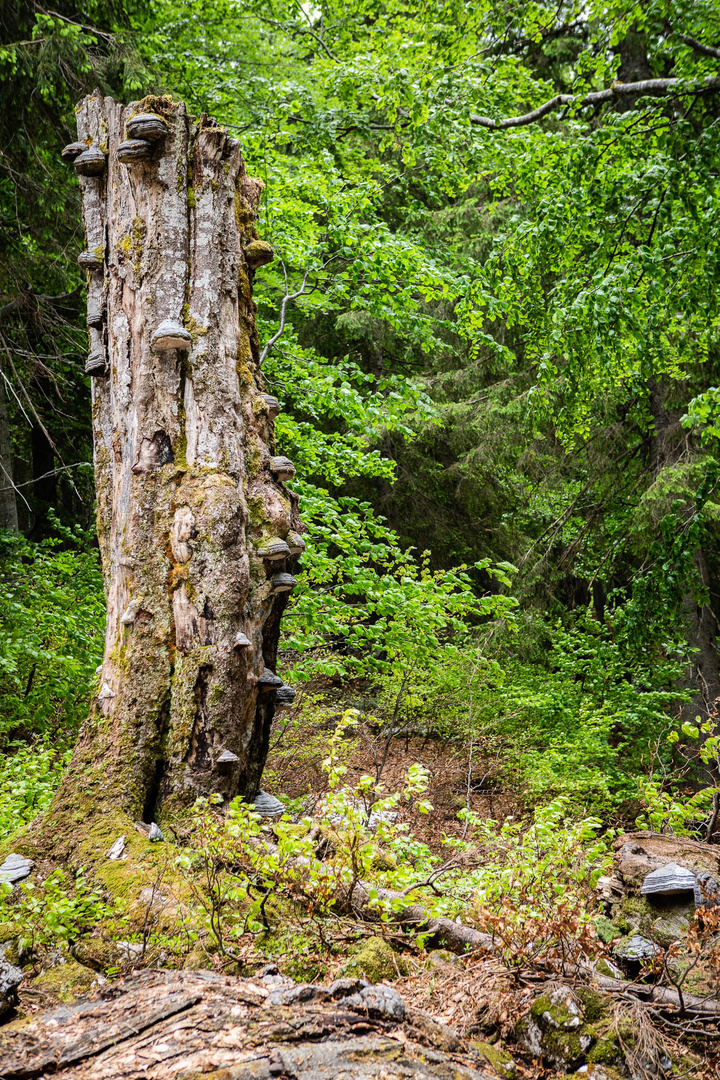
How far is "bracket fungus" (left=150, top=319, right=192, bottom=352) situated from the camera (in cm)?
434

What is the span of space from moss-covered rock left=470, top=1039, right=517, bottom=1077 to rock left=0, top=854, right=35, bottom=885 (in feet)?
7.66

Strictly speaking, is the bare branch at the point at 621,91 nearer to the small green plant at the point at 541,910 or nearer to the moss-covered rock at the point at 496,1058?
the small green plant at the point at 541,910

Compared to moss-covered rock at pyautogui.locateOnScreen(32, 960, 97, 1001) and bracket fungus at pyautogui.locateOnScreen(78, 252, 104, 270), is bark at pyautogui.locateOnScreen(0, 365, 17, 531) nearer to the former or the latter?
bracket fungus at pyautogui.locateOnScreen(78, 252, 104, 270)

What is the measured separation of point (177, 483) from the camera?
4.47 m

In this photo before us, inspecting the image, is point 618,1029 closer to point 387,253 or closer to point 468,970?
point 468,970

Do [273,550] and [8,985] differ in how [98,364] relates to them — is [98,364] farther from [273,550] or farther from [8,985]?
[8,985]

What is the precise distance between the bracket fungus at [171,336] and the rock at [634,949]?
428 centimetres

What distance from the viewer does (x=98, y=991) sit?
287cm

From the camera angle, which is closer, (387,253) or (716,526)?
(387,253)

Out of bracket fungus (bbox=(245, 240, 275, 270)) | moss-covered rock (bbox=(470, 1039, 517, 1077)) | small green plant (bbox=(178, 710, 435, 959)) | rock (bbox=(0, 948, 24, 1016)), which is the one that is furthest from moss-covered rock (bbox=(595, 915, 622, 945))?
bracket fungus (bbox=(245, 240, 275, 270))

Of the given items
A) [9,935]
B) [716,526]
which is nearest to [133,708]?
[9,935]

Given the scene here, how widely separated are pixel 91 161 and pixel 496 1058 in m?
5.63

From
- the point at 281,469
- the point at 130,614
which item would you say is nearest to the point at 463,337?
the point at 281,469

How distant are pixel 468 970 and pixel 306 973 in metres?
0.75
